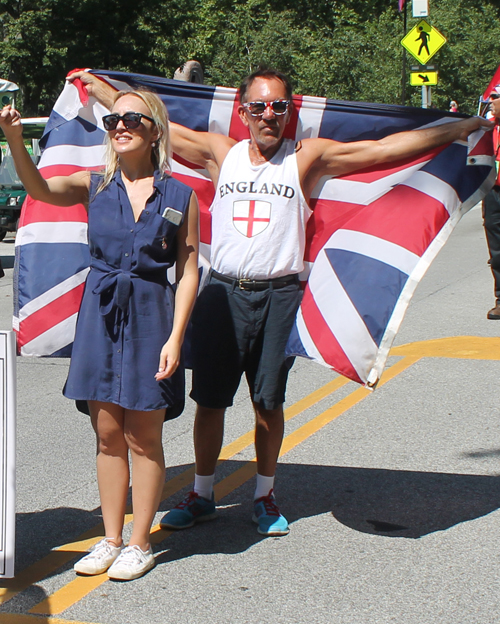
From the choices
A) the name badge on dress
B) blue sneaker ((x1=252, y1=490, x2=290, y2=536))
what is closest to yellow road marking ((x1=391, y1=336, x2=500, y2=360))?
blue sneaker ((x1=252, y1=490, x2=290, y2=536))

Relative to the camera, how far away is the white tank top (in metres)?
3.77

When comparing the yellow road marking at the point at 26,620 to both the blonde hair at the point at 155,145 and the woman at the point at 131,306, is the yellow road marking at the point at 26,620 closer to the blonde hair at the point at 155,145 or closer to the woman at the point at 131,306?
the woman at the point at 131,306

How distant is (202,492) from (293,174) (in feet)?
5.13

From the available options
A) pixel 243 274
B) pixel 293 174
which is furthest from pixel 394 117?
pixel 243 274

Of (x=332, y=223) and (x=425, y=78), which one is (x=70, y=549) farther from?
(x=425, y=78)

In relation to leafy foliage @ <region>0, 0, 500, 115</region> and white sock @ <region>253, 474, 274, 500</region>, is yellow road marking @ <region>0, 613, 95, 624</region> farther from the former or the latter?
leafy foliage @ <region>0, 0, 500, 115</region>

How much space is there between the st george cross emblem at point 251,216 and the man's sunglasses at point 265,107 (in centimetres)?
38

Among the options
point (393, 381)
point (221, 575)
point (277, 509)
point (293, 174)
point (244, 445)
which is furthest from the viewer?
point (393, 381)

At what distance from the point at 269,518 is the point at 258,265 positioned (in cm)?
118

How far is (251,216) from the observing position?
12.4ft

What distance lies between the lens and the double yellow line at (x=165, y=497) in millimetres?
3297

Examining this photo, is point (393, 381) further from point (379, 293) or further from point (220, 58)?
point (220, 58)

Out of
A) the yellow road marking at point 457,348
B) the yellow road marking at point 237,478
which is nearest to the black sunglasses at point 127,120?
the yellow road marking at point 237,478

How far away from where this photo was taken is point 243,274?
380 centimetres
